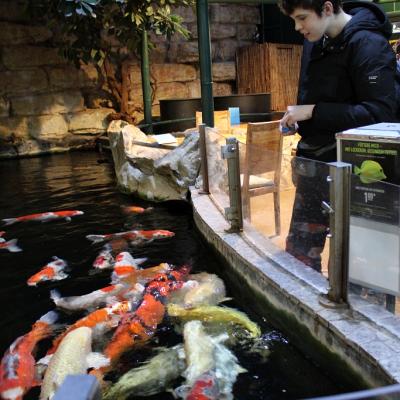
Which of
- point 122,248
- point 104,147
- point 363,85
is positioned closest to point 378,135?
point 363,85

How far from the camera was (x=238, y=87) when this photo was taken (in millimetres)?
14977

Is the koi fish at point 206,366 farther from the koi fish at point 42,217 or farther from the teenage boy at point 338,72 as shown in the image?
the koi fish at point 42,217

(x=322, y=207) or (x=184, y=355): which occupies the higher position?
(x=322, y=207)

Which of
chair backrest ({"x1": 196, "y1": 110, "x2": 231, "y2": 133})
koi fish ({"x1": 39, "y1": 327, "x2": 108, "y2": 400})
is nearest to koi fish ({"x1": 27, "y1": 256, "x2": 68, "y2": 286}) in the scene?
koi fish ({"x1": 39, "y1": 327, "x2": 108, "y2": 400})

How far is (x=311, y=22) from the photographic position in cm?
224

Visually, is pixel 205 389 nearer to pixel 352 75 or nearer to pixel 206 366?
pixel 206 366

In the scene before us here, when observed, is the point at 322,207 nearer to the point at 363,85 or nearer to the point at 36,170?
the point at 363,85

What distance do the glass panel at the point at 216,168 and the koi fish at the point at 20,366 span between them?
83.8 inches

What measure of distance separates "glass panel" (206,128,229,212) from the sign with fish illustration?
2488mm

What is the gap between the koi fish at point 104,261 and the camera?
15.7 ft

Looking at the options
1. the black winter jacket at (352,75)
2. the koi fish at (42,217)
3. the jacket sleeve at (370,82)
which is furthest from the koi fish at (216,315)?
the koi fish at (42,217)

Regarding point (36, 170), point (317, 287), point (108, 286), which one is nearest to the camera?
point (317, 287)

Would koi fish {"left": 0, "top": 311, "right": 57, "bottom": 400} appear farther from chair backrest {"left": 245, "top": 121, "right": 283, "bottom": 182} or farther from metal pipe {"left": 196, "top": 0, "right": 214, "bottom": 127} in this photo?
metal pipe {"left": 196, "top": 0, "right": 214, "bottom": 127}

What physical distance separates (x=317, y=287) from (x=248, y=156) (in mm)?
1462
